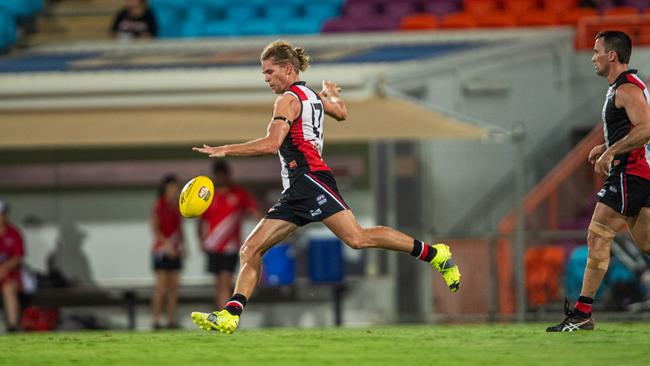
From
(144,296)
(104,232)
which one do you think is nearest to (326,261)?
(144,296)

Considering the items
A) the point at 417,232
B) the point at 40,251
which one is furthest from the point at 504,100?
the point at 40,251

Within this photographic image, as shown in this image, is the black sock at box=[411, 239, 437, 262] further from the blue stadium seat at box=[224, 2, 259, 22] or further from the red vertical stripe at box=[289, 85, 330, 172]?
the blue stadium seat at box=[224, 2, 259, 22]

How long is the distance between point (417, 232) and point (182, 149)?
10.4 ft

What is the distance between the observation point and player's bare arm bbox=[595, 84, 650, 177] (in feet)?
30.9

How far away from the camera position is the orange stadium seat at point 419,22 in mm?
19109

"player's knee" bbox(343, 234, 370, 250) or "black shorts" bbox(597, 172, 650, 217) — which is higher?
"black shorts" bbox(597, 172, 650, 217)

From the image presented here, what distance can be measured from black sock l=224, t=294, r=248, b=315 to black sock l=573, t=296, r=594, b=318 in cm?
224

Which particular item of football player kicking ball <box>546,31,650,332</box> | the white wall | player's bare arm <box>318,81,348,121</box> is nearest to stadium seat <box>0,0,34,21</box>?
the white wall

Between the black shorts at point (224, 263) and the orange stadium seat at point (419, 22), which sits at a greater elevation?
the orange stadium seat at point (419, 22)

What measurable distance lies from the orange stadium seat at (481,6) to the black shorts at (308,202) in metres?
9.86

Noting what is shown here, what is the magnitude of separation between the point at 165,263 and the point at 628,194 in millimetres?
8308

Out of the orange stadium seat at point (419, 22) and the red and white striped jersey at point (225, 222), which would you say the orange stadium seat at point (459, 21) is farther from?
the red and white striped jersey at point (225, 222)

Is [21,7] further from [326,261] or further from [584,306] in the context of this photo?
[584,306]

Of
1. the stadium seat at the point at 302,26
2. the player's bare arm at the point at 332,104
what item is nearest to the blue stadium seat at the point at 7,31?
the stadium seat at the point at 302,26
